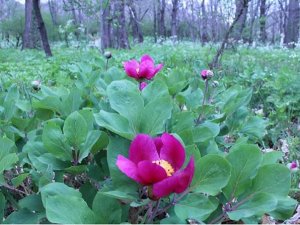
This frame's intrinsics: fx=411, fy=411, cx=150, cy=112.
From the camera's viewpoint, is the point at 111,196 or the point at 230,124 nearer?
the point at 111,196

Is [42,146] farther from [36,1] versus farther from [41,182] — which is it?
[36,1]

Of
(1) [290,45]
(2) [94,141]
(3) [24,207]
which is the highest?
(2) [94,141]

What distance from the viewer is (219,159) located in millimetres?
667

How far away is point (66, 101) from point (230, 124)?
472 millimetres

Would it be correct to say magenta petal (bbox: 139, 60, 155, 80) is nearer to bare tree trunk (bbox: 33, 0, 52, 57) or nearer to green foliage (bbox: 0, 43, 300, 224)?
green foliage (bbox: 0, 43, 300, 224)

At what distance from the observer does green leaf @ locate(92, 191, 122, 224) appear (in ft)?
2.26

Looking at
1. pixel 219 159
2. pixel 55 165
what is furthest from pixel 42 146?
pixel 219 159

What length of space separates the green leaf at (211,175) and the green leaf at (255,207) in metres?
0.06

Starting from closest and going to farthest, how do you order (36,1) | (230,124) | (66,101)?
(66,101)
(230,124)
(36,1)

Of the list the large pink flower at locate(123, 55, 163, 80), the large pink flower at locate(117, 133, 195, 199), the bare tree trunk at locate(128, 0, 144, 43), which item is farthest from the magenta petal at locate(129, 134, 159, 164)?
the bare tree trunk at locate(128, 0, 144, 43)

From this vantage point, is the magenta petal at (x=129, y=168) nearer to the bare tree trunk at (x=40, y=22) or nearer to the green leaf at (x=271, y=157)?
the green leaf at (x=271, y=157)

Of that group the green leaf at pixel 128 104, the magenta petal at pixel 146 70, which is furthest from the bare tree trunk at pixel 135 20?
the green leaf at pixel 128 104

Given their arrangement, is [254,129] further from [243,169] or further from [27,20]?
[27,20]

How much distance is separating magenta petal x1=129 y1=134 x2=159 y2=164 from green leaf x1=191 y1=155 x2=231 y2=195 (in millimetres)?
82
